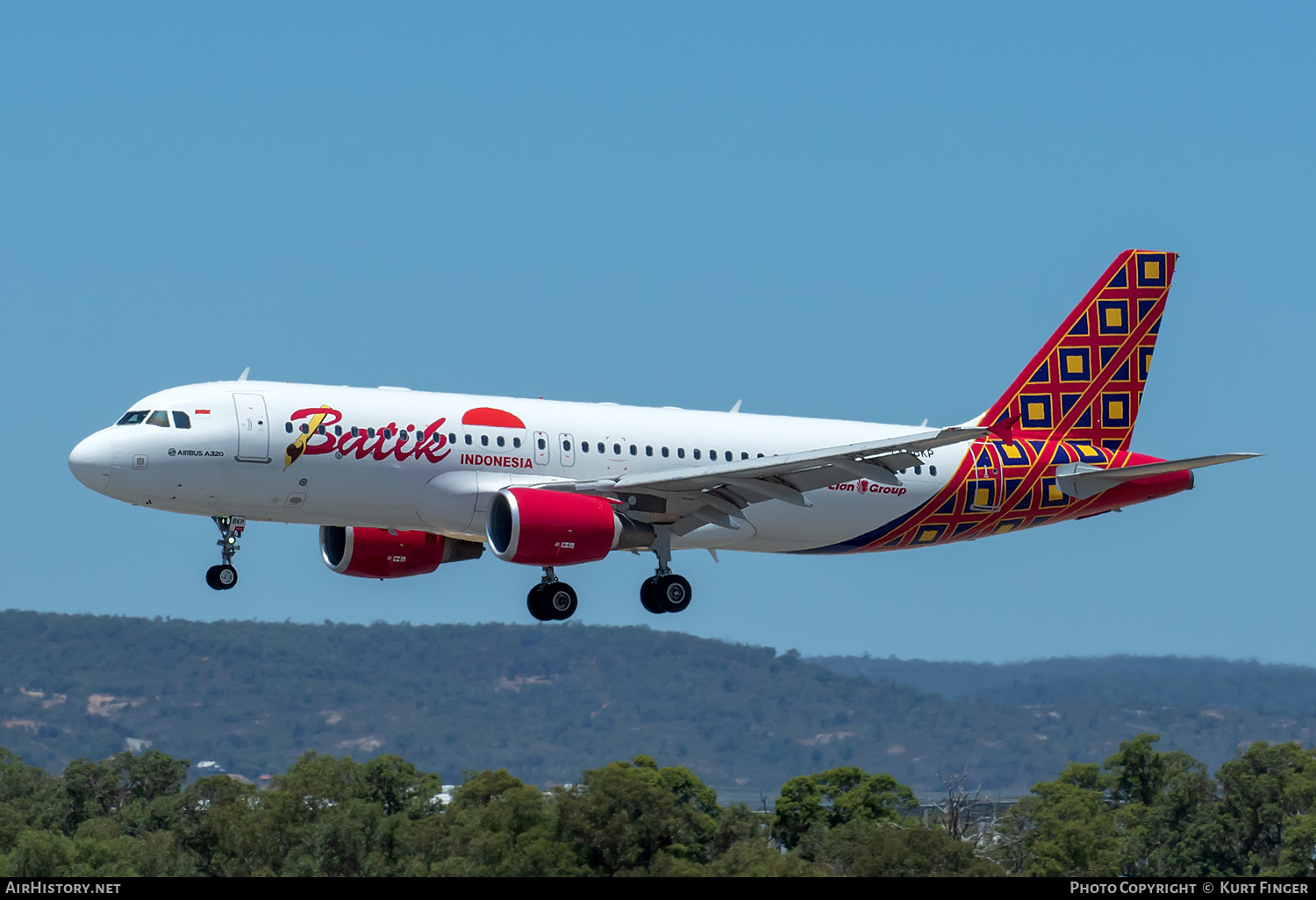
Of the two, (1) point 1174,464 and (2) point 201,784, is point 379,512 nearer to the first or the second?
(1) point 1174,464

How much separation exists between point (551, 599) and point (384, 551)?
492cm

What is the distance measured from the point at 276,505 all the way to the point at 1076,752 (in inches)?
4908

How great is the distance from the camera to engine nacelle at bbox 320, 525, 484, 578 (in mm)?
44750

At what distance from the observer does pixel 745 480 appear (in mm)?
41000

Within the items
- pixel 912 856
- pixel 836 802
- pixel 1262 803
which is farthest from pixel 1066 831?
pixel 912 856

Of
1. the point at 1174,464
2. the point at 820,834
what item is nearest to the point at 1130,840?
the point at 820,834

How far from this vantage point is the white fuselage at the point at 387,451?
38.6m

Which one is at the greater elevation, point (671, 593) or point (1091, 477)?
point (1091, 477)

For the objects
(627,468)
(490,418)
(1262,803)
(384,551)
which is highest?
(490,418)

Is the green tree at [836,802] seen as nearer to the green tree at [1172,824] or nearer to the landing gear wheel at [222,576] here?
the green tree at [1172,824]

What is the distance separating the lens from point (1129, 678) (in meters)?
150

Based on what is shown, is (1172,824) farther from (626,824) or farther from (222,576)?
(222,576)

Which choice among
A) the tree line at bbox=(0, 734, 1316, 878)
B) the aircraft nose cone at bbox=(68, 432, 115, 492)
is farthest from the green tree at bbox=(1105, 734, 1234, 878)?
the aircraft nose cone at bbox=(68, 432, 115, 492)
